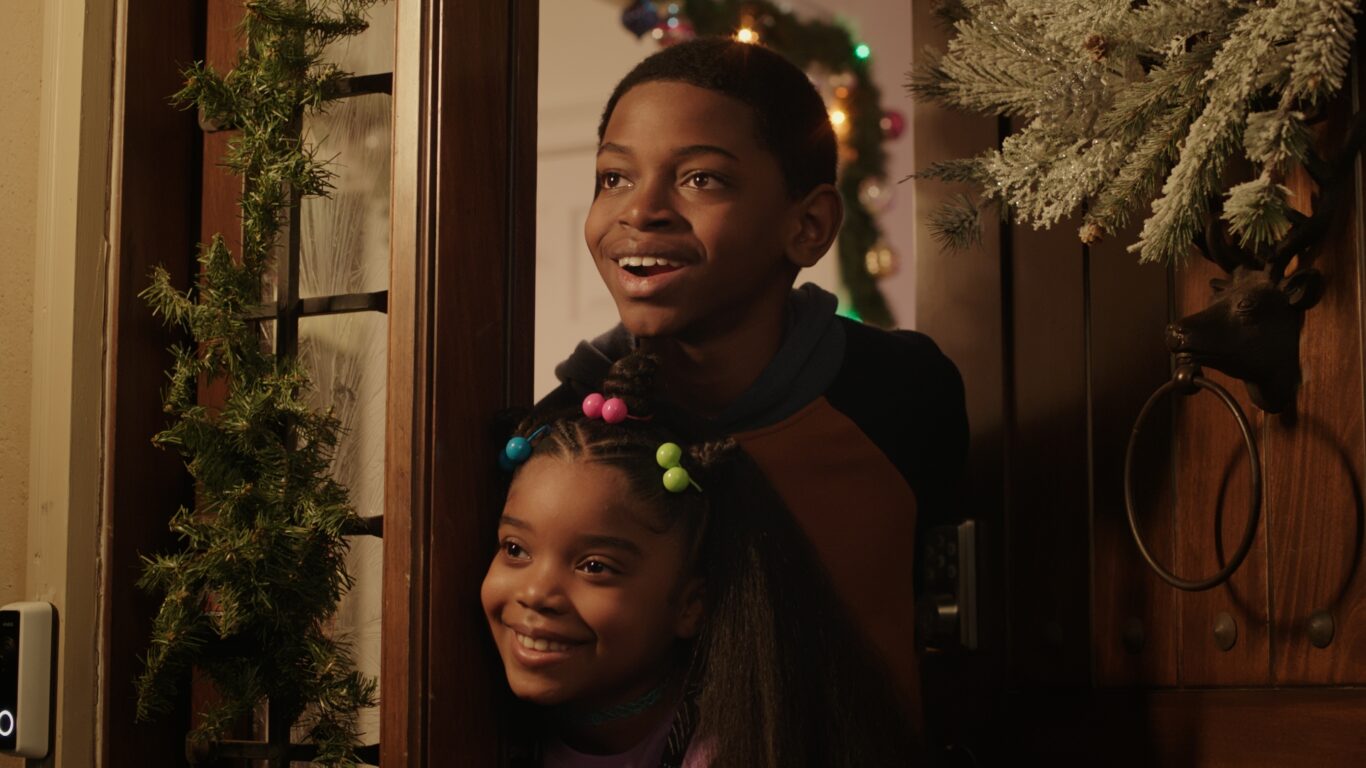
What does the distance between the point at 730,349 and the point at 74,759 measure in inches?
37.4

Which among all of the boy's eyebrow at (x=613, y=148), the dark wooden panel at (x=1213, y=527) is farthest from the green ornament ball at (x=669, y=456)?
the dark wooden panel at (x=1213, y=527)

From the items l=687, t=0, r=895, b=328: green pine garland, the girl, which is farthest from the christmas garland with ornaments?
the girl

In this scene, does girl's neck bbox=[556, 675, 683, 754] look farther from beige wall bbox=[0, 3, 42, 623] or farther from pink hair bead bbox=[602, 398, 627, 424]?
beige wall bbox=[0, 3, 42, 623]

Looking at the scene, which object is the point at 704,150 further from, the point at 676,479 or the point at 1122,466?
the point at 1122,466

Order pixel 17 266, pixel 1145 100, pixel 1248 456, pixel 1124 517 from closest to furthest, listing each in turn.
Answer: pixel 1145 100
pixel 1248 456
pixel 1124 517
pixel 17 266

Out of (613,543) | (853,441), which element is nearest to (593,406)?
(613,543)

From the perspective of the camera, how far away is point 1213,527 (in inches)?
57.3

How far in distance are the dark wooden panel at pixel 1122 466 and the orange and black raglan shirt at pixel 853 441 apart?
192mm

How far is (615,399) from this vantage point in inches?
54.9

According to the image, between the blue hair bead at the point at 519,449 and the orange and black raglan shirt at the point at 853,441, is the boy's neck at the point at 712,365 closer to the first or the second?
the orange and black raglan shirt at the point at 853,441

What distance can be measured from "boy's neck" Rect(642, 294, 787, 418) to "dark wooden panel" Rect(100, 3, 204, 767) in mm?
689

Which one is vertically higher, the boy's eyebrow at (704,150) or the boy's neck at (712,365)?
the boy's eyebrow at (704,150)

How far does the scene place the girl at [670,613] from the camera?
4.44 ft

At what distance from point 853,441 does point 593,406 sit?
0.27 metres
